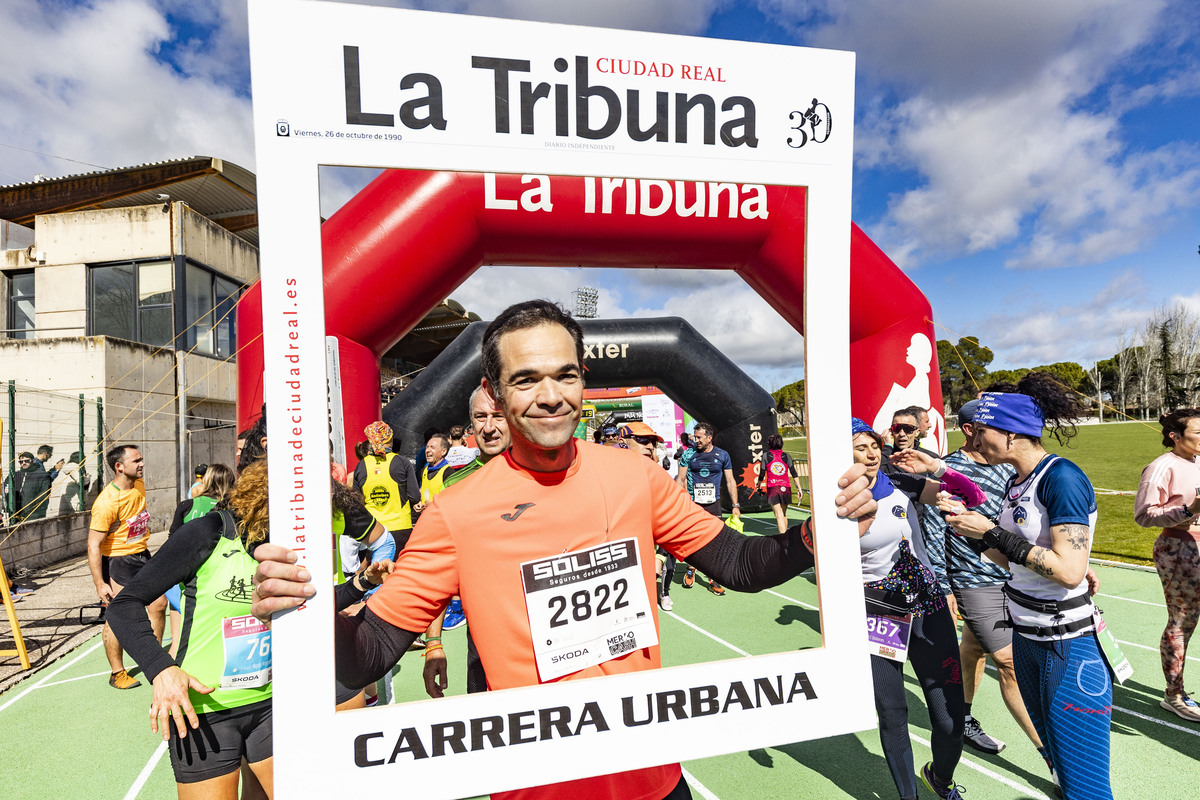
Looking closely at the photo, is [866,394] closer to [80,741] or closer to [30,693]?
[80,741]

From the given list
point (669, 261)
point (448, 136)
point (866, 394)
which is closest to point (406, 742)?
point (448, 136)

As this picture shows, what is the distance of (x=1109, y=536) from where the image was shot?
9078 mm

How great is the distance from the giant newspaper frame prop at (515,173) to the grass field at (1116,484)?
45 centimetres

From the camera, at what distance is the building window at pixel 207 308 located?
1263cm

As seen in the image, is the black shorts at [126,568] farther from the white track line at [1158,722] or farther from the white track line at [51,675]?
the white track line at [1158,722]

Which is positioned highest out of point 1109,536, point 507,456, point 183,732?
point 507,456

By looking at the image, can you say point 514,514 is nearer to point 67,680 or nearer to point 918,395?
point 918,395

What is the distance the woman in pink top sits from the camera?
3391mm

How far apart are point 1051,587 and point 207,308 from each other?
51.1ft

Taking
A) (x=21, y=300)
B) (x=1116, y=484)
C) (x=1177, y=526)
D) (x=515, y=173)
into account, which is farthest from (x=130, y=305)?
(x=1116, y=484)

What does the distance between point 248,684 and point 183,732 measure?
0.71 ft

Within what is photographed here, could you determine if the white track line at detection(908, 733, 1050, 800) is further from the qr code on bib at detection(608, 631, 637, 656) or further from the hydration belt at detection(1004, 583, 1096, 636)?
the qr code on bib at detection(608, 631, 637, 656)

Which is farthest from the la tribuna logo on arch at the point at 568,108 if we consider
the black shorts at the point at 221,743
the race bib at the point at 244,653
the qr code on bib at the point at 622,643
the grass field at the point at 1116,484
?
the black shorts at the point at 221,743

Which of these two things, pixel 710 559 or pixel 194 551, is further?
pixel 194 551
